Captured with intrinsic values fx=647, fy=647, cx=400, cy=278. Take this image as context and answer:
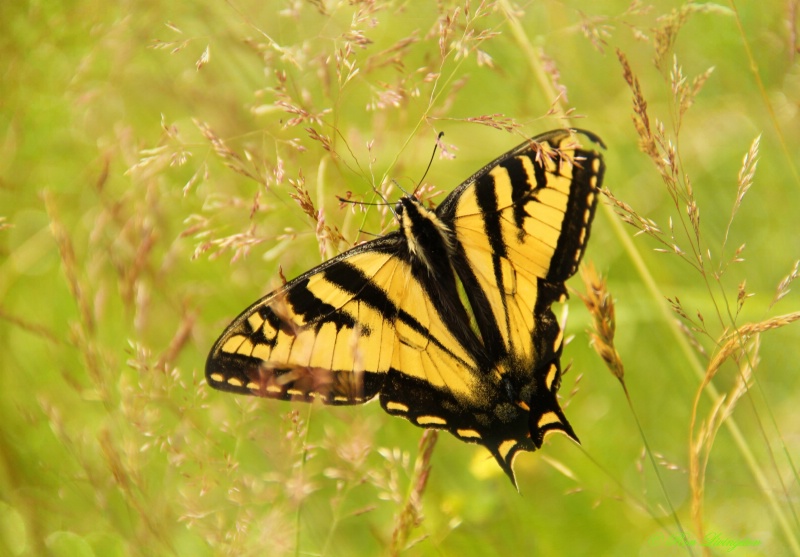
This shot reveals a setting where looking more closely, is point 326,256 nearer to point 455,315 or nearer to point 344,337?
point 344,337

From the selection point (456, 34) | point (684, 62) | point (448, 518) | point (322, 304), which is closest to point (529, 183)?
point (456, 34)

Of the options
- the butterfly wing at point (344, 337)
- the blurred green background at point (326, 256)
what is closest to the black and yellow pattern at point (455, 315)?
the butterfly wing at point (344, 337)

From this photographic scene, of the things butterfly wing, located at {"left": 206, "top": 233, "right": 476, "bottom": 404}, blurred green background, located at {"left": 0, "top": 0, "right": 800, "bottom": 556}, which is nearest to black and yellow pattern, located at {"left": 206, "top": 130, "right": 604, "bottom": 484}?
butterfly wing, located at {"left": 206, "top": 233, "right": 476, "bottom": 404}

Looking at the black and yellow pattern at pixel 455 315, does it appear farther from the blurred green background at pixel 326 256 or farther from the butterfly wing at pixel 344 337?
the blurred green background at pixel 326 256

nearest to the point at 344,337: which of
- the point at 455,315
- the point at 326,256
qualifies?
the point at 326,256

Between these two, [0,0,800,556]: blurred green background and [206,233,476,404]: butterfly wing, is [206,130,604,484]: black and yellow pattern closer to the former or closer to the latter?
[206,233,476,404]: butterfly wing

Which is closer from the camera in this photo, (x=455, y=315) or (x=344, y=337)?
(x=344, y=337)
